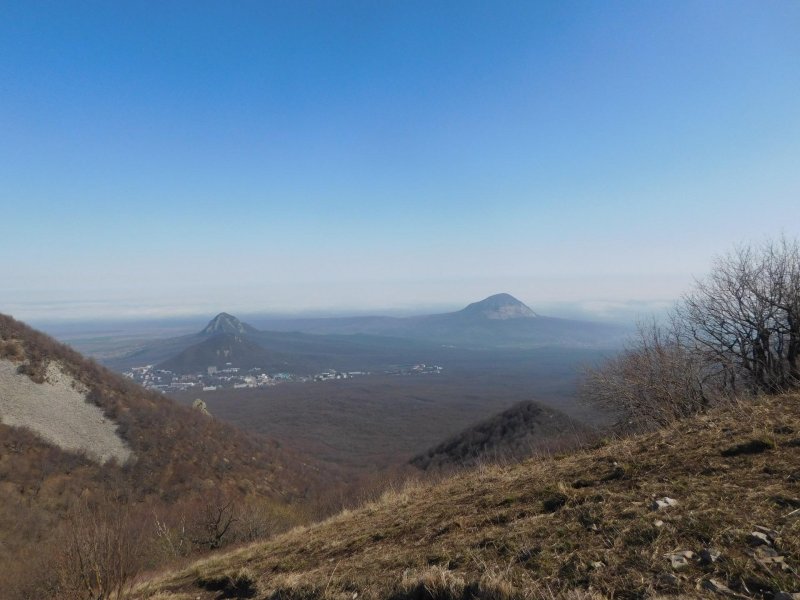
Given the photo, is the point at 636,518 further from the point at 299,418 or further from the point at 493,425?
the point at 299,418

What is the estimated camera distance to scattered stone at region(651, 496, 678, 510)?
4.50m

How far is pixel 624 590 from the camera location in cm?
332

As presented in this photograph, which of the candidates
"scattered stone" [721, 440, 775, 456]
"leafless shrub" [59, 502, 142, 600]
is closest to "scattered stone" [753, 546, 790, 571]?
"scattered stone" [721, 440, 775, 456]

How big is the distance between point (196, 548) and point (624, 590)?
25.5 m

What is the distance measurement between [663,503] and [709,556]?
1.23 meters

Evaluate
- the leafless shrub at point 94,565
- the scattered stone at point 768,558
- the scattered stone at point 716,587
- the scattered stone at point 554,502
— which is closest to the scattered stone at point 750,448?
the scattered stone at point 554,502

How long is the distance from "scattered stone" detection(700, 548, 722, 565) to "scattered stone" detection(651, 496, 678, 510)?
1.03 m

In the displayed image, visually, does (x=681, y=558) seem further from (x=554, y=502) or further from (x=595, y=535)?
(x=554, y=502)

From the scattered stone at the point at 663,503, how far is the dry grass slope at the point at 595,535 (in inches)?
1.5

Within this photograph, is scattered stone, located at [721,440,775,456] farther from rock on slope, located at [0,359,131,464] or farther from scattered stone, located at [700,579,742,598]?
rock on slope, located at [0,359,131,464]

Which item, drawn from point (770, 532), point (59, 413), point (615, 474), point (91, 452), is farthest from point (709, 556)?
point (59, 413)

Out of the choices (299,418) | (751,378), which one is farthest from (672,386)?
(299,418)

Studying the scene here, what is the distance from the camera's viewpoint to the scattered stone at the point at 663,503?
4504mm

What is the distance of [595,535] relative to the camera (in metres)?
4.36
